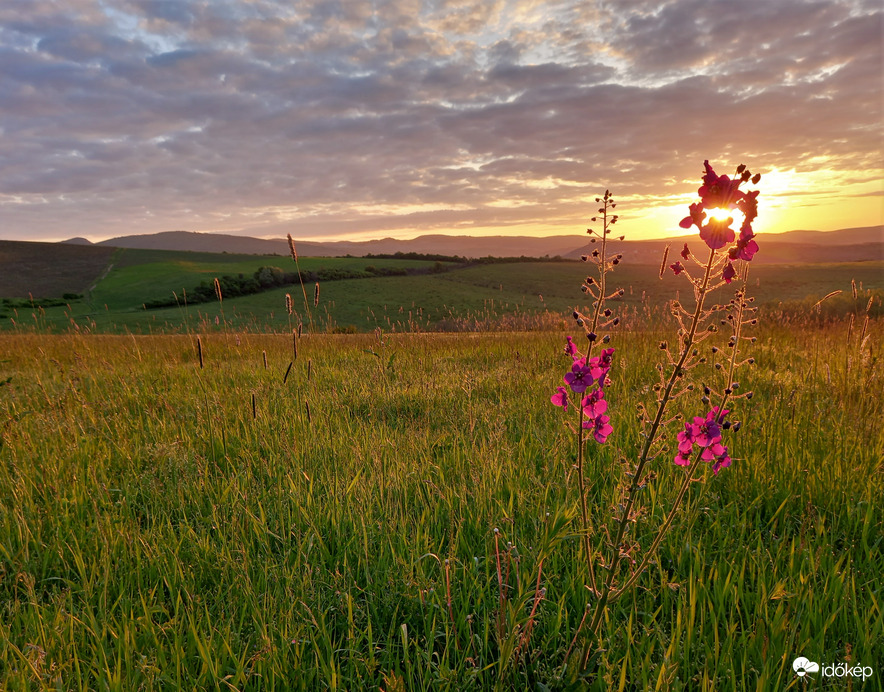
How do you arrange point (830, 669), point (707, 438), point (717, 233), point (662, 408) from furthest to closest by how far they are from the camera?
point (830, 669) → point (707, 438) → point (662, 408) → point (717, 233)

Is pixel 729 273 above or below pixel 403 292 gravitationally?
below

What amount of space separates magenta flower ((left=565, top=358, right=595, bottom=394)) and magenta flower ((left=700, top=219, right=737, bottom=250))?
485mm

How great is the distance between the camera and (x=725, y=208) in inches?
54.2

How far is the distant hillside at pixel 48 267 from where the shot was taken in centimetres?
4572

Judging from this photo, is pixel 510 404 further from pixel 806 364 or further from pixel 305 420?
pixel 806 364

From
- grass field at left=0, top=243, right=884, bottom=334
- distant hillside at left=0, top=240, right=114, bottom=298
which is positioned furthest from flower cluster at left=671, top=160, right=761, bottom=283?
distant hillside at left=0, top=240, right=114, bottom=298

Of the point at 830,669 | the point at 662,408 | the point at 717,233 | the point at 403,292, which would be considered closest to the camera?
the point at 717,233

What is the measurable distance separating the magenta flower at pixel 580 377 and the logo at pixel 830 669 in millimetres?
1233

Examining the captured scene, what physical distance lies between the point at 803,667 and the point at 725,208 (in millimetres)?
1579

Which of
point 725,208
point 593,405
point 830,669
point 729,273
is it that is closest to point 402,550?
point 593,405

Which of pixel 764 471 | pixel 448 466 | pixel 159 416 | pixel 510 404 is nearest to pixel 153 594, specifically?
pixel 448 466

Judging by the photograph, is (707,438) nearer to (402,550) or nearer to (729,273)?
(729,273)

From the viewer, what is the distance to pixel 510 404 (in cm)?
462

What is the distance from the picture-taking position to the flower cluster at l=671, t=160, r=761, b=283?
1343mm
